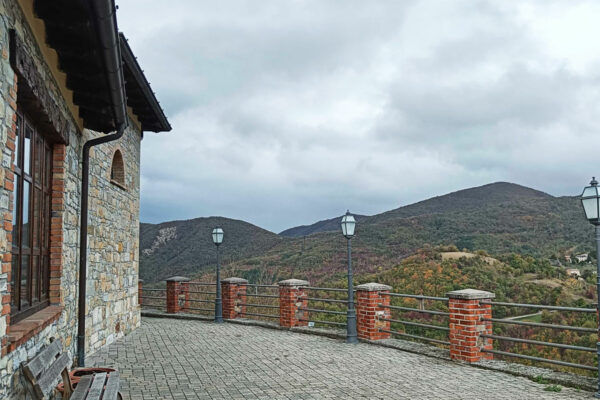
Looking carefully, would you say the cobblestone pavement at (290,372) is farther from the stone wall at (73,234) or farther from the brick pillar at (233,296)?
the brick pillar at (233,296)

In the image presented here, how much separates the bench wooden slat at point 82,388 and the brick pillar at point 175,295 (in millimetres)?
10545

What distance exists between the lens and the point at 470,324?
8.10 metres

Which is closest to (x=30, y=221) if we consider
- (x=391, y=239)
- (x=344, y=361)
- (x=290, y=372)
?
(x=290, y=372)

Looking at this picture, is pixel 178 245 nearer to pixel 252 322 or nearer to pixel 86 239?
pixel 252 322

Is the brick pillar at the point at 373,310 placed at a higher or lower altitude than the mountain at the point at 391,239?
lower

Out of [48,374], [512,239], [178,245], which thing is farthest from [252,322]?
[178,245]

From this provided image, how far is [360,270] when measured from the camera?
29.4 m

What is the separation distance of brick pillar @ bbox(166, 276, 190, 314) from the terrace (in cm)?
328

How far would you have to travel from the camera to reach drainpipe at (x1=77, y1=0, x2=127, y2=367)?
4.21 m

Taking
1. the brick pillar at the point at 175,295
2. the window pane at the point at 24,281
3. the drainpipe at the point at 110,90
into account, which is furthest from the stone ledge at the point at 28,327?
the brick pillar at the point at 175,295

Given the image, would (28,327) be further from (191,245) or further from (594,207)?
(191,245)

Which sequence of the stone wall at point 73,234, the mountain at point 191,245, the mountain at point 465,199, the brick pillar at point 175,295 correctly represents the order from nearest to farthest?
1. the stone wall at point 73,234
2. the brick pillar at point 175,295
3. the mountain at point 191,245
4. the mountain at point 465,199

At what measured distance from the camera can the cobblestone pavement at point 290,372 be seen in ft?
21.4

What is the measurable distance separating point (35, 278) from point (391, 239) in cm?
3290
